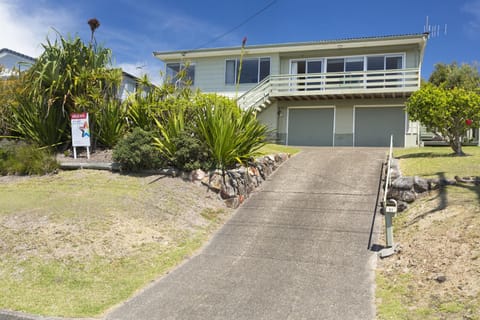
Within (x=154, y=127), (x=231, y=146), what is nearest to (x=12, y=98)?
(x=154, y=127)

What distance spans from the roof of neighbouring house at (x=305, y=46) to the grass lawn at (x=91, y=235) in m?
13.9

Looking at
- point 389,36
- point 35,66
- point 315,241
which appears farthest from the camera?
point 389,36

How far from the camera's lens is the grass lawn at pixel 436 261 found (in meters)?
5.21

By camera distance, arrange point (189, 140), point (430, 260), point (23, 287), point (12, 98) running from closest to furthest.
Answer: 1. point (23, 287)
2. point (430, 260)
3. point (189, 140)
4. point (12, 98)

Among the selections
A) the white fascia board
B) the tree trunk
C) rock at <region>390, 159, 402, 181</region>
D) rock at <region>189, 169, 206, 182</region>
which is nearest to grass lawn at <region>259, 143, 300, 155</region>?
rock at <region>189, 169, 206, 182</region>

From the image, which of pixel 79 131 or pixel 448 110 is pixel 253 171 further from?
pixel 448 110

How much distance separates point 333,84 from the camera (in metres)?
21.7

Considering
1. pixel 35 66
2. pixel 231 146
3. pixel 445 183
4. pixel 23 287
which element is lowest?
pixel 23 287

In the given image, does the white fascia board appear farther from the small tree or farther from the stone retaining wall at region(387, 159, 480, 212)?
the stone retaining wall at region(387, 159, 480, 212)

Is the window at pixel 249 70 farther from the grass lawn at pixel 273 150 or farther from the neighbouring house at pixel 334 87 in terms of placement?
the grass lawn at pixel 273 150

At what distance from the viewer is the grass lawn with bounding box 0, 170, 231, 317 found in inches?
236

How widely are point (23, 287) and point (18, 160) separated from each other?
6.70 m

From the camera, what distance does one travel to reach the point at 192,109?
38.8 ft

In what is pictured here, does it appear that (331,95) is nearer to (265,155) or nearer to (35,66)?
(265,155)
